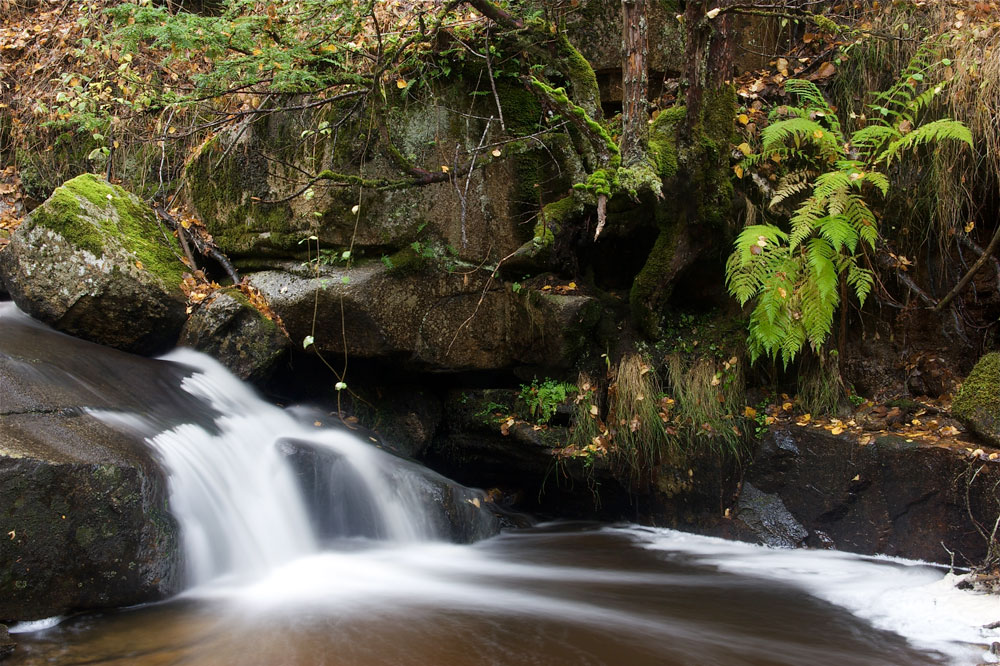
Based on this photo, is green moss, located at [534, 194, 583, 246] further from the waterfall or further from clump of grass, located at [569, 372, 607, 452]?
the waterfall

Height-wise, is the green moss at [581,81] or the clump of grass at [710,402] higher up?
the green moss at [581,81]

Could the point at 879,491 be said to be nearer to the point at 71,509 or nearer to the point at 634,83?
the point at 634,83

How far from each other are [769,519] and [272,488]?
3634 mm

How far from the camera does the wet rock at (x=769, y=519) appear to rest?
522 centimetres

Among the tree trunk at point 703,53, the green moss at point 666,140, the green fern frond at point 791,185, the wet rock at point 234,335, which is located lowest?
the wet rock at point 234,335

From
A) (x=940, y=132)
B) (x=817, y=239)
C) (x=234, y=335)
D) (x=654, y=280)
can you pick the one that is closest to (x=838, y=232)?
(x=817, y=239)

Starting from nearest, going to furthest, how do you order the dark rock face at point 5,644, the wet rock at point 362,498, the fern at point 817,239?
the dark rock face at point 5,644 → the fern at point 817,239 → the wet rock at point 362,498

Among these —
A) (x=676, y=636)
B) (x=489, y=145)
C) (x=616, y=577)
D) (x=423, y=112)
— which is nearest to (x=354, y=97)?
(x=423, y=112)

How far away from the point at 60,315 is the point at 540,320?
3.67 m

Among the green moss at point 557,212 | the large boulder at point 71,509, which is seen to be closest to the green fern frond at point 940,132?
the green moss at point 557,212

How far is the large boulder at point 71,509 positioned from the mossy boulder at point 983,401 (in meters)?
4.88

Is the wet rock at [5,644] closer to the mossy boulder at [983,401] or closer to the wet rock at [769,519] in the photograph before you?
the wet rock at [769,519]

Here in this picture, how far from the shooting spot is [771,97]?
6301 millimetres

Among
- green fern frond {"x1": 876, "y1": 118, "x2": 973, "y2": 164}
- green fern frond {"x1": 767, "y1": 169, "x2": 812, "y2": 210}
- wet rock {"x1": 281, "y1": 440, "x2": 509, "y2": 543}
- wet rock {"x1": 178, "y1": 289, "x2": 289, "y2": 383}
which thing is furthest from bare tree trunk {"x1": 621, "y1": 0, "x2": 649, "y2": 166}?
wet rock {"x1": 178, "y1": 289, "x2": 289, "y2": 383}
